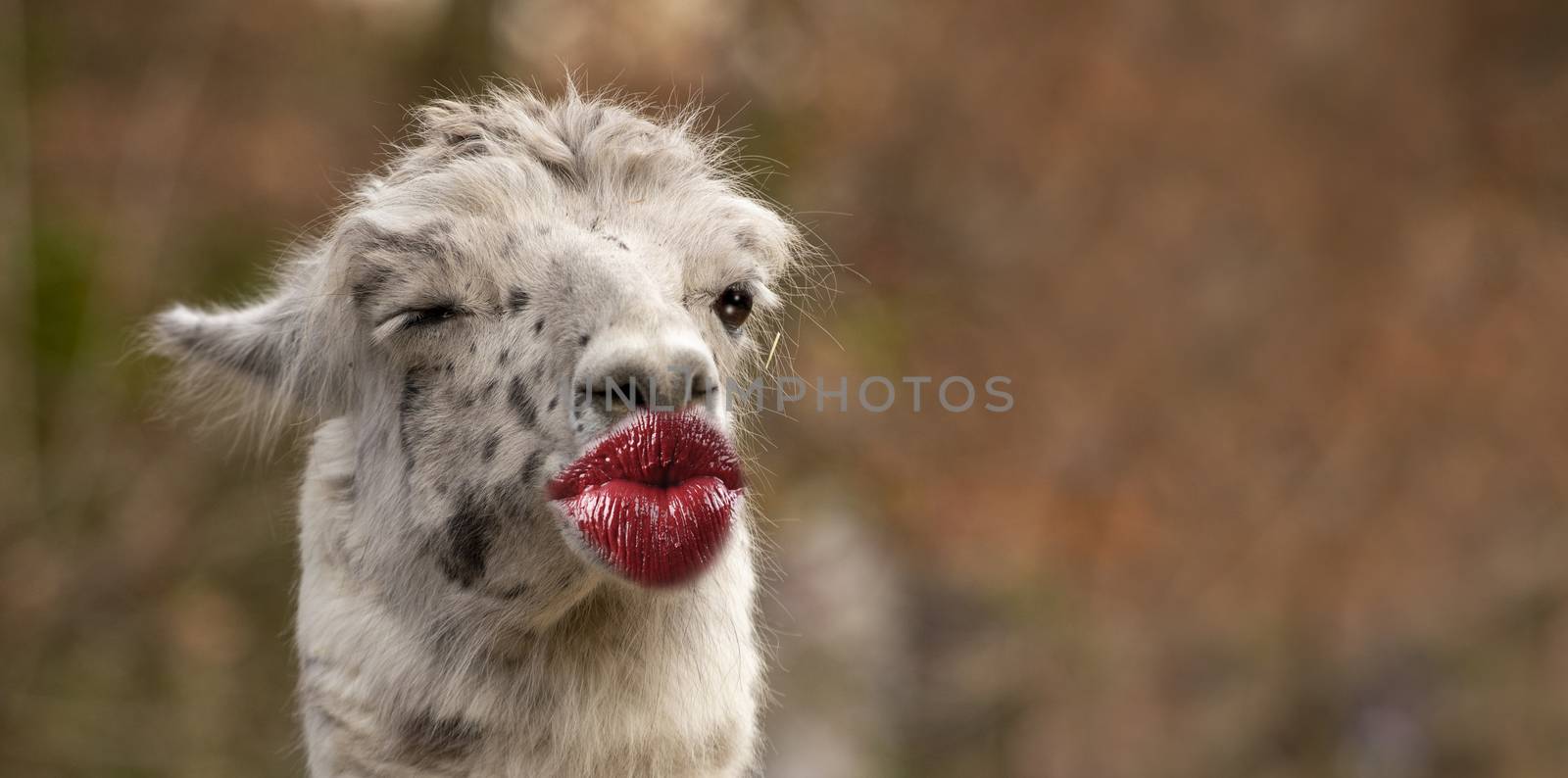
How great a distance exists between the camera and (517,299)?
2.60 meters

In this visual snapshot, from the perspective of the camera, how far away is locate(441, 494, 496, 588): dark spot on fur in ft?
8.48

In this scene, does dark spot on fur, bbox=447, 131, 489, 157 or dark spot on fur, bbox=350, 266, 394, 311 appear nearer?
dark spot on fur, bbox=350, 266, 394, 311

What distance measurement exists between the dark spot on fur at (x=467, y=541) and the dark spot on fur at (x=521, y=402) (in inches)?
7.2

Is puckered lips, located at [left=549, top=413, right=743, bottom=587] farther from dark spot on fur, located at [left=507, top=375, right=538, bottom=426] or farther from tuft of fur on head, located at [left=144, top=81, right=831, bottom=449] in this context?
tuft of fur on head, located at [left=144, top=81, right=831, bottom=449]

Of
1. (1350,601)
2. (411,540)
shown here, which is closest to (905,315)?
(1350,601)

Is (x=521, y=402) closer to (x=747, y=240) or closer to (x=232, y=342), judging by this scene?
(x=747, y=240)

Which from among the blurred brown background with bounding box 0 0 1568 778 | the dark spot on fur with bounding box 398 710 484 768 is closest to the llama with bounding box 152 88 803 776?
the dark spot on fur with bounding box 398 710 484 768

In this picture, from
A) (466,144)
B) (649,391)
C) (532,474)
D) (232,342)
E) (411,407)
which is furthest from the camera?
(232,342)

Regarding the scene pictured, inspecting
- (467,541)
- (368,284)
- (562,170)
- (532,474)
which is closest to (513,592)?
(467,541)

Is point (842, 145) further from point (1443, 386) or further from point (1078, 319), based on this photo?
point (1443, 386)

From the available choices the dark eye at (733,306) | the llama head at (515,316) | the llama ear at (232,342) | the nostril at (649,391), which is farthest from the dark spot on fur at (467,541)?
the llama ear at (232,342)

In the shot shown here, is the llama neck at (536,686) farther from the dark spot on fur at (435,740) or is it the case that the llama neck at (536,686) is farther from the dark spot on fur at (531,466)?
the dark spot on fur at (531,466)

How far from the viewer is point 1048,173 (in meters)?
10.1

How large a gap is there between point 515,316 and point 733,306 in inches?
18.3
